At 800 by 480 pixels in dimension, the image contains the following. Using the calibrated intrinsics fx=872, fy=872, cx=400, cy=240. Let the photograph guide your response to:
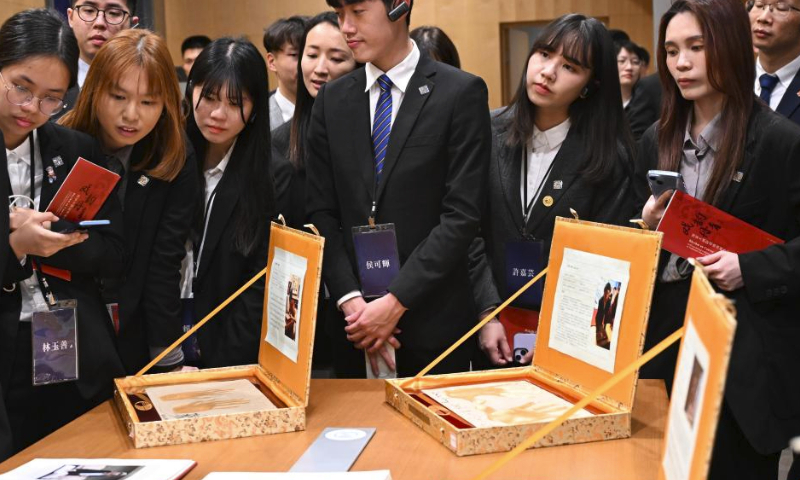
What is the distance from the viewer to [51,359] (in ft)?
6.33

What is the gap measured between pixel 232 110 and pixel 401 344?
0.81m

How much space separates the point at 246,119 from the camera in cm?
247

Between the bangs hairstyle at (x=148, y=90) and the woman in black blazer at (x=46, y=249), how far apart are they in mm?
114

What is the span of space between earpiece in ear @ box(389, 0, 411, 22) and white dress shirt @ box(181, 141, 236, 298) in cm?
61

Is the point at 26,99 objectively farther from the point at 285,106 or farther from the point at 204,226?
the point at 285,106

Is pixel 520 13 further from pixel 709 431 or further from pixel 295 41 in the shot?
pixel 709 431

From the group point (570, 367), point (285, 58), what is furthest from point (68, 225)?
point (285, 58)

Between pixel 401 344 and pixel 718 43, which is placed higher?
pixel 718 43

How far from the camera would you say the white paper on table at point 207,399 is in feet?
5.47

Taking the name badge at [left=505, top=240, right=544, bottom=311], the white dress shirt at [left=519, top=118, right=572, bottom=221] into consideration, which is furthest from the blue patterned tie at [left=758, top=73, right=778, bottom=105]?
the name badge at [left=505, top=240, right=544, bottom=311]

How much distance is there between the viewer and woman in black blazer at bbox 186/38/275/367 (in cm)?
236

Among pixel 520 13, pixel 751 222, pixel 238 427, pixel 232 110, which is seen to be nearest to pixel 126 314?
pixel 232 110

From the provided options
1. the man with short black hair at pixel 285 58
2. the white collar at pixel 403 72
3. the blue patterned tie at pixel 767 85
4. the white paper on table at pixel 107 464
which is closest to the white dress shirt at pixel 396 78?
the white collar at pixel 403 72

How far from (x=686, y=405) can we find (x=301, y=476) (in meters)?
0.64
